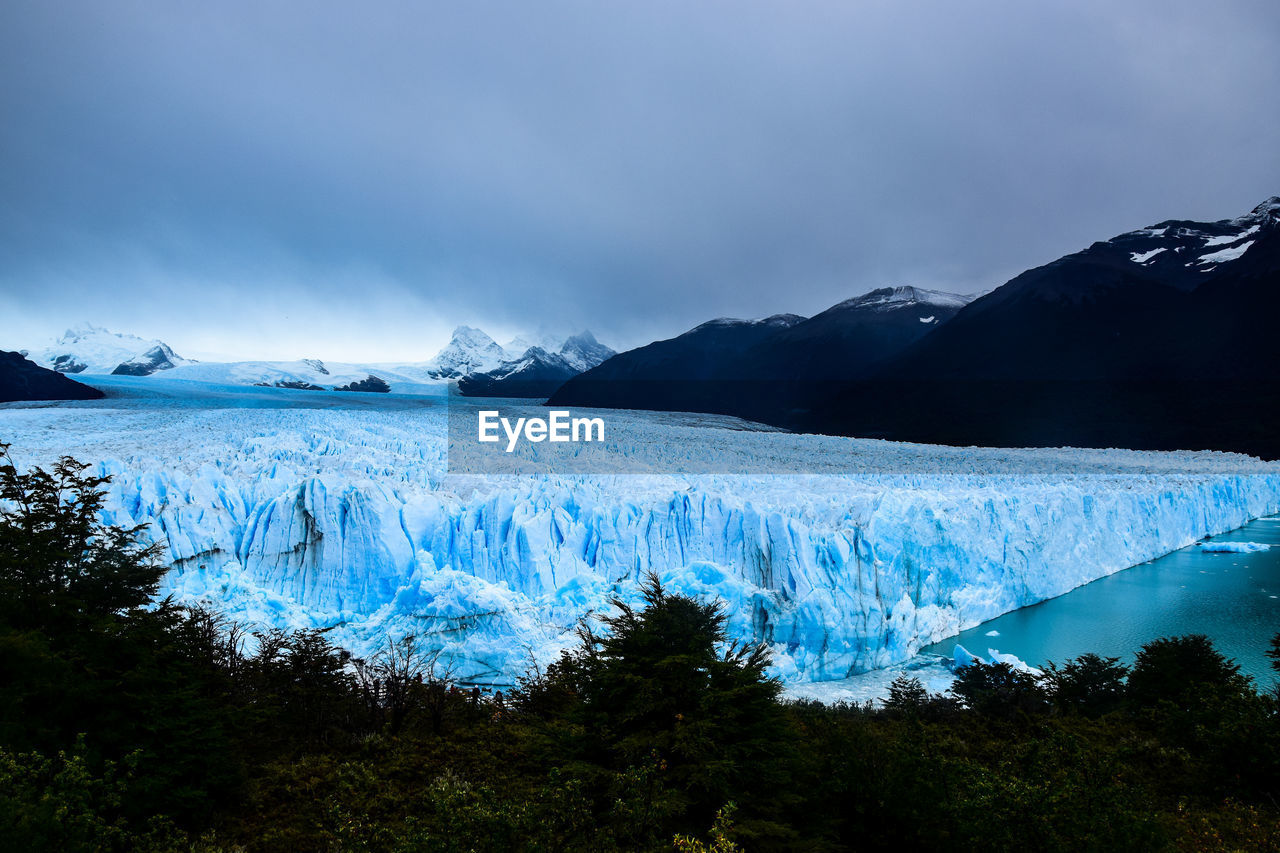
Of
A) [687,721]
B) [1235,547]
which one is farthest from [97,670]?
[1235,547]

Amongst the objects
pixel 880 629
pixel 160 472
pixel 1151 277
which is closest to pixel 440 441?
pixel 160 472

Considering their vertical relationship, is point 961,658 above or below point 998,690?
below

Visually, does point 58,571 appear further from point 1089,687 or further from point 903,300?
point 903,300

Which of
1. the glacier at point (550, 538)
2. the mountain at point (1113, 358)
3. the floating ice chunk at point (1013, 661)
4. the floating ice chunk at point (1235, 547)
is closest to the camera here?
the glacier at point (550, 538)

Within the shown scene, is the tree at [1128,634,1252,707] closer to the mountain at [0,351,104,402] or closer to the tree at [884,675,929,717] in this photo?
the tree at [884,675,929,717]

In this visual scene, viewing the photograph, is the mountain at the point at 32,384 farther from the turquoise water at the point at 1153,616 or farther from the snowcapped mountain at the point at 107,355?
the turquoise water at the point at 1153,616

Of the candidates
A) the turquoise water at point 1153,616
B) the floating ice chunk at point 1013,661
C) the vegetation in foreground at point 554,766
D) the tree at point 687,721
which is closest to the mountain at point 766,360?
the turquoise water at point 1153,616

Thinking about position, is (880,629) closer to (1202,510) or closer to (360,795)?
(360,795)
